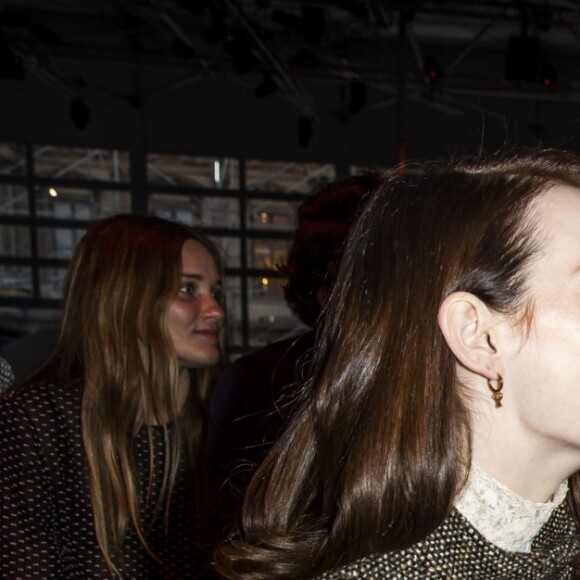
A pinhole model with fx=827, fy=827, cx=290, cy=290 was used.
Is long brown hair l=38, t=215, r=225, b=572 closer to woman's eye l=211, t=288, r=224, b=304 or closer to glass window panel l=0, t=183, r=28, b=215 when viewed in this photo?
woman's eye l=211, t=288, r=224, b=304

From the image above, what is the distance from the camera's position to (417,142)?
10.7m

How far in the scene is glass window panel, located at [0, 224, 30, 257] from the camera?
10852 mm

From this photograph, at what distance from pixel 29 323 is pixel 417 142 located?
5.57 meters

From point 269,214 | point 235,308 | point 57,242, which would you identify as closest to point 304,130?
point 269,214

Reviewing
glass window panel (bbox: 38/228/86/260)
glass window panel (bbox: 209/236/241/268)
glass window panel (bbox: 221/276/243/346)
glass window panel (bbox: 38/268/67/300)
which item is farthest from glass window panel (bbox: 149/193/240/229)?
glass window panel (bbox: 38/268/67/300)

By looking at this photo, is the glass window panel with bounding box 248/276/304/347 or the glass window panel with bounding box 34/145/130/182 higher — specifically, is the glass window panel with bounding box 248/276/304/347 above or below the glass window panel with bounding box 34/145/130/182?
below

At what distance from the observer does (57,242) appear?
10969mm

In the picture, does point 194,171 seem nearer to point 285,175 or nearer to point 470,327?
point 285,175

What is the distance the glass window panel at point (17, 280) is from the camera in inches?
430

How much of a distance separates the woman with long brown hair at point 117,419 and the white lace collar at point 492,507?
3.07 feet

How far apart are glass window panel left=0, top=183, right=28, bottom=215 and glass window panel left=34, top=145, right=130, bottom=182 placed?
1.17 feet

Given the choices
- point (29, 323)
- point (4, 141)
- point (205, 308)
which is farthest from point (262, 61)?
point (205, 308)

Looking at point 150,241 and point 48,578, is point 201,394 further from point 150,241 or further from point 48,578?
point 48,578

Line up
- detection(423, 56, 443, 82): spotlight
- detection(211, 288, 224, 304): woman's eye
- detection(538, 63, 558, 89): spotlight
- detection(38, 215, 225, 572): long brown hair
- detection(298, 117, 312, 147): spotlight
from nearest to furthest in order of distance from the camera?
1. detection(38, 215, 225, 572): long brown hair
2. detection(211, 288, 224, 304): woman's eye
3. detection(538, 63, 558, 89): spotlight
4. detection(423, 56, 443, 82): spotlight
5. detection(298, 117, 312, 147): spotlight
